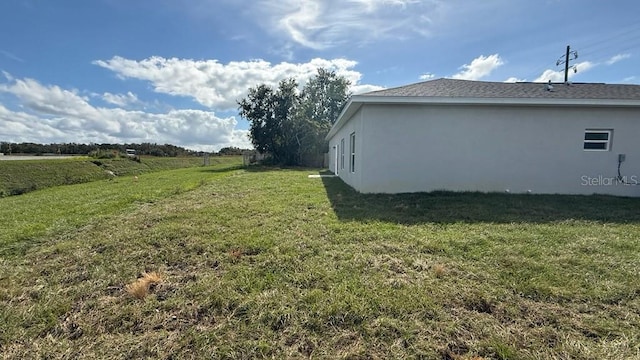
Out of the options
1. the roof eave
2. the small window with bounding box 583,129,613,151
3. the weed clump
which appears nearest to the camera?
the weed clump

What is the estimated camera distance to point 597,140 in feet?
25.3

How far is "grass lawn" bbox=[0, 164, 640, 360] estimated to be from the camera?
207cm

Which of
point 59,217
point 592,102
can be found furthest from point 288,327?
point 592,102

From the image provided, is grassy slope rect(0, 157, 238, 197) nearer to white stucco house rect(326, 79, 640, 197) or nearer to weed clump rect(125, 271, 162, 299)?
weed clump rect(125, 271, 162, 299)

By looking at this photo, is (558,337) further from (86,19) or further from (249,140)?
(249,140)

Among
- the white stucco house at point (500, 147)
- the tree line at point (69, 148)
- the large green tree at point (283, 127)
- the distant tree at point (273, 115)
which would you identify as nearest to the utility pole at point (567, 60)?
the white stucco house at point (500, 147)

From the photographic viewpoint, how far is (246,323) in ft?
7.55

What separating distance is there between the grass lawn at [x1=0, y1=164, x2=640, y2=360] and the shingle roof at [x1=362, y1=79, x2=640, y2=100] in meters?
3.55

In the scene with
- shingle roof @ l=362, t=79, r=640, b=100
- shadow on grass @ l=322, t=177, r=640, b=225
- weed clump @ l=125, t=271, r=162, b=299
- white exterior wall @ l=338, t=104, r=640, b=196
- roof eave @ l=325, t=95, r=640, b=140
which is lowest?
weed clump @ l=125, t=271, r=162, b=299

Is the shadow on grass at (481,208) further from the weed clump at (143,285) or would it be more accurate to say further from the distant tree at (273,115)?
the distant tree at (273,115)

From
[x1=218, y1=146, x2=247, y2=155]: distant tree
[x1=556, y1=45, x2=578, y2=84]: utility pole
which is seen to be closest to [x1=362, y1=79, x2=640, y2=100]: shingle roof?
[x1=556, y1=45, x2=578, y2=84]: utility pole

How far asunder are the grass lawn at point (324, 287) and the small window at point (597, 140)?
3372 millimetres

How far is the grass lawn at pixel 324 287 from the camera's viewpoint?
2068 mm

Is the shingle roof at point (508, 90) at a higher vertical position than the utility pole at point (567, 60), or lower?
lower
